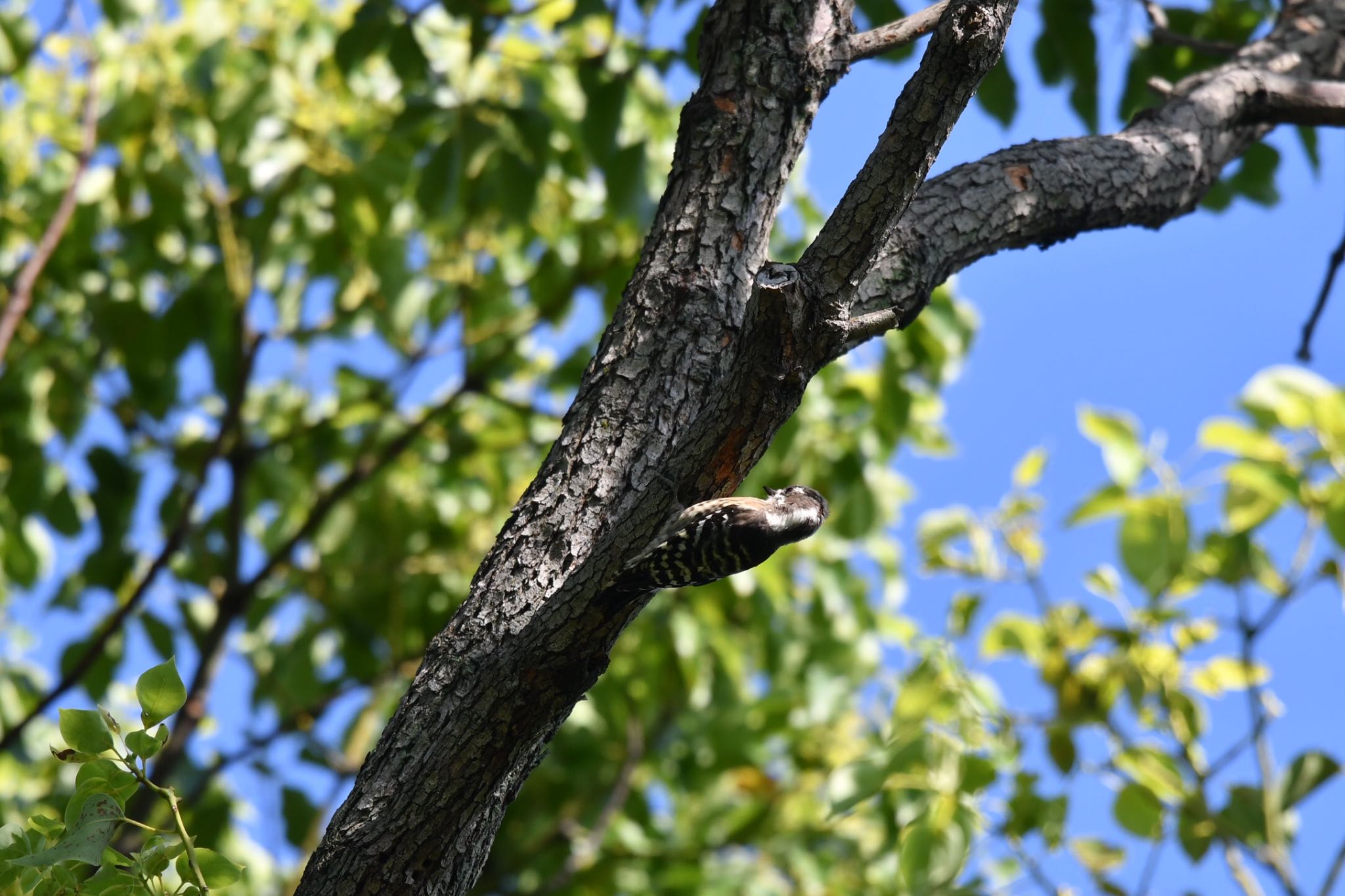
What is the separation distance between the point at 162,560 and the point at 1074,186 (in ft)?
10.6

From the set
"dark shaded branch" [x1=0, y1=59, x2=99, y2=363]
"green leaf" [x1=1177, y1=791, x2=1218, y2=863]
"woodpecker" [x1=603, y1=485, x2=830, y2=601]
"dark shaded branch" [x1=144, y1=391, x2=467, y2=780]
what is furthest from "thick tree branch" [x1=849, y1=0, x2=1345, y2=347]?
"dark shaded branch" [x1=0, y1=59, x2=99, y2=363]

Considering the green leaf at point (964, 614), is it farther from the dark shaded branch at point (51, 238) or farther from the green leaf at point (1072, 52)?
the dark shaded branch at point (51, 238)

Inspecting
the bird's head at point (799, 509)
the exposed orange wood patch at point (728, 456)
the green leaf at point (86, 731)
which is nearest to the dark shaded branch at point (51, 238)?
the bird's head at point (799, 509)

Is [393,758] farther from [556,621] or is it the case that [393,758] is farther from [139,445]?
[139,445]

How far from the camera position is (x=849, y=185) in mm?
1816

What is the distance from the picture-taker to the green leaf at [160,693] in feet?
5.12

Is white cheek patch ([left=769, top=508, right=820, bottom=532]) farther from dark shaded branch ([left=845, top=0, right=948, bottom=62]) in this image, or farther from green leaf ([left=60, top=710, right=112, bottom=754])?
green leaf ([left=60, top=710, right=112, bottom=754])

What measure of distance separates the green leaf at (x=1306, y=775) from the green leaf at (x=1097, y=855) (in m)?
0.48

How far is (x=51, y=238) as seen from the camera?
3.94m

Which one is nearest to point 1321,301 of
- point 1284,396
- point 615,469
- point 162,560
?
point 1284,396

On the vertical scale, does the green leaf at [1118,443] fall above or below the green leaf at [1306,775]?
above

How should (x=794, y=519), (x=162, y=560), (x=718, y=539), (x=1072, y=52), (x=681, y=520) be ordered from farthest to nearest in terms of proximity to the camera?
(x=162, y=560)
(x=1072, y=52)
(x=794, y=519)
(x=718, y=539)
(x=681, y=520)

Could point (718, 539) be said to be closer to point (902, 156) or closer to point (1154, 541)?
point (902, 156)

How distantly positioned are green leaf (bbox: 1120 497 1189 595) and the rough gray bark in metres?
1.12
